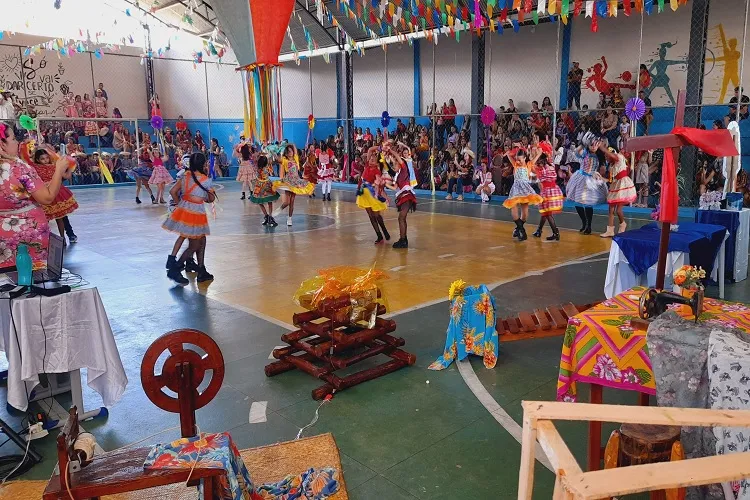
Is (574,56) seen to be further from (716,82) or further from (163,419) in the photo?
(163,419)

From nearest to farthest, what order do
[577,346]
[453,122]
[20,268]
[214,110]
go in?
[577,346] < [20,268] < [453,122] < [214,110]

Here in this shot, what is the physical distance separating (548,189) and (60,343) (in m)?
8.25

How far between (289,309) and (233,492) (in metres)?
4.05

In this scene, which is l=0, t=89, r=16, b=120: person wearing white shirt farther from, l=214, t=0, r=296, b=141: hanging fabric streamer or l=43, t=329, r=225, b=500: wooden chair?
l=43, t=329, r=225, b=500: wooden chair

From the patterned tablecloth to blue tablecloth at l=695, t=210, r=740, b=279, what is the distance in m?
4.69

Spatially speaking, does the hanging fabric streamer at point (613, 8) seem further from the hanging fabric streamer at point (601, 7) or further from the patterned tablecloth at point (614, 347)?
the patterned tablecloth at point (614, 347)

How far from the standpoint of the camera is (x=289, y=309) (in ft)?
21.3

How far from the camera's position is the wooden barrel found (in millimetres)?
2268

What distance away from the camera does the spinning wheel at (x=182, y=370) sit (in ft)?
8.82

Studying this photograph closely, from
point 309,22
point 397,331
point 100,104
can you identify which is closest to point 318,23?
point 309,22

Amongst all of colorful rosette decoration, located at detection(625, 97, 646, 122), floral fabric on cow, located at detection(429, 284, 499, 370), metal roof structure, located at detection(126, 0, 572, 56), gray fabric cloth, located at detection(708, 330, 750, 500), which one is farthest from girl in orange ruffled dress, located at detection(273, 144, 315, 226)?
gray fabric cloth, located at detection(708, 330, 750, 500)

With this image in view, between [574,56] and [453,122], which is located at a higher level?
[574,56]

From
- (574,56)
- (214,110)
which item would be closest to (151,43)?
(214,110)

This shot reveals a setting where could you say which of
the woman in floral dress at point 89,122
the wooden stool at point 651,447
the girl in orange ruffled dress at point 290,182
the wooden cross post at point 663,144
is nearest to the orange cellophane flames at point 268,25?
the wooden cross post at point 663,144
